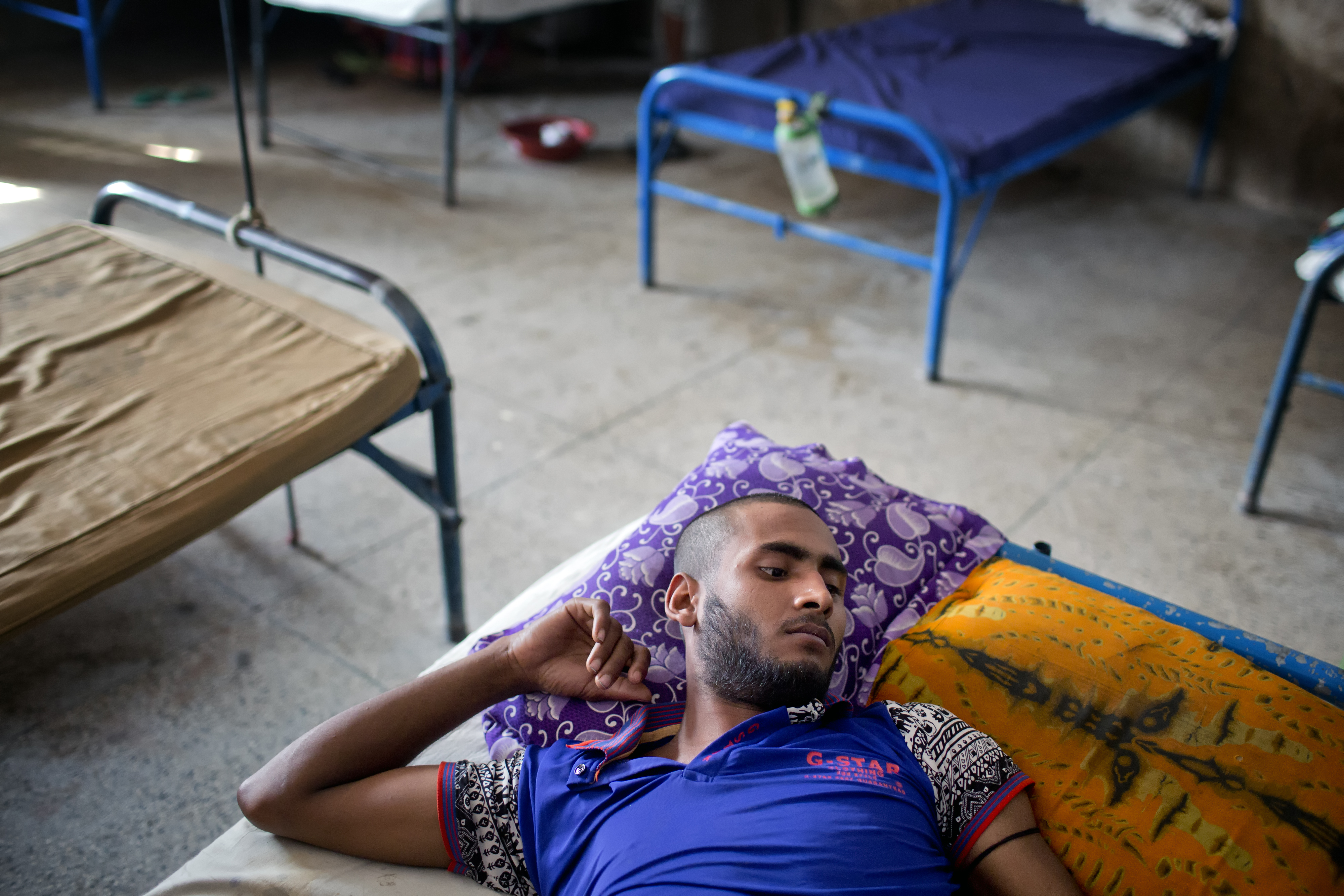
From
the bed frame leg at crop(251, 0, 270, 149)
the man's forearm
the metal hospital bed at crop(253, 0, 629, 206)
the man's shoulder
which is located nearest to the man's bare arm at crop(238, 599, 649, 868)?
the man's forearm

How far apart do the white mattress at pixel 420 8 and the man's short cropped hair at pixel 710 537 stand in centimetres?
277

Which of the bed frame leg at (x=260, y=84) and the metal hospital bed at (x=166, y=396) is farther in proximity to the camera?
the bed frame leg at (x=260, y=84)

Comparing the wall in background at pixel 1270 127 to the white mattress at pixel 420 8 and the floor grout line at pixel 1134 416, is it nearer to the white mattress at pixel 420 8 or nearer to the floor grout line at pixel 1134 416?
the floor grout line at pixel 1134 416

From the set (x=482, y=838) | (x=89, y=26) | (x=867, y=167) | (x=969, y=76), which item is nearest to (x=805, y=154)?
(x=867, y=167)

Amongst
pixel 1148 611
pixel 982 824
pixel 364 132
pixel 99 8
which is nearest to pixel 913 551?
pixel 1148 611

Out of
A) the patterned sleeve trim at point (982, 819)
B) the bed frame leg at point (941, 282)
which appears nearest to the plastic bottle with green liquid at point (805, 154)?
the bed frame leg at point (941, 282)

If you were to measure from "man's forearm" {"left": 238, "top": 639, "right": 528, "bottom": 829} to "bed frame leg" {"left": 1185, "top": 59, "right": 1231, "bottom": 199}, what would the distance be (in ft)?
12.4

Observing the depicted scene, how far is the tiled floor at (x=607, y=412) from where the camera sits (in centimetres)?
181

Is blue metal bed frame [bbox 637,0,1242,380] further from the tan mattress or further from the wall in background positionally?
the tan mattress

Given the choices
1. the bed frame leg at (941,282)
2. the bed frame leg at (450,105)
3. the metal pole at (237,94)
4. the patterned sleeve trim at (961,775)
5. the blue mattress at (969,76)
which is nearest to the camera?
the patterned sleeve trim at (961,775)

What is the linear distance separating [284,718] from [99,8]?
5.23 meters

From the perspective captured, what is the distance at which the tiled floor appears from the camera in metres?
1.81

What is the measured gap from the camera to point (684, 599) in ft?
4.24

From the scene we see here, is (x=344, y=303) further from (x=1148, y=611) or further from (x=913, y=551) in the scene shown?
(x=1148, y=611)
